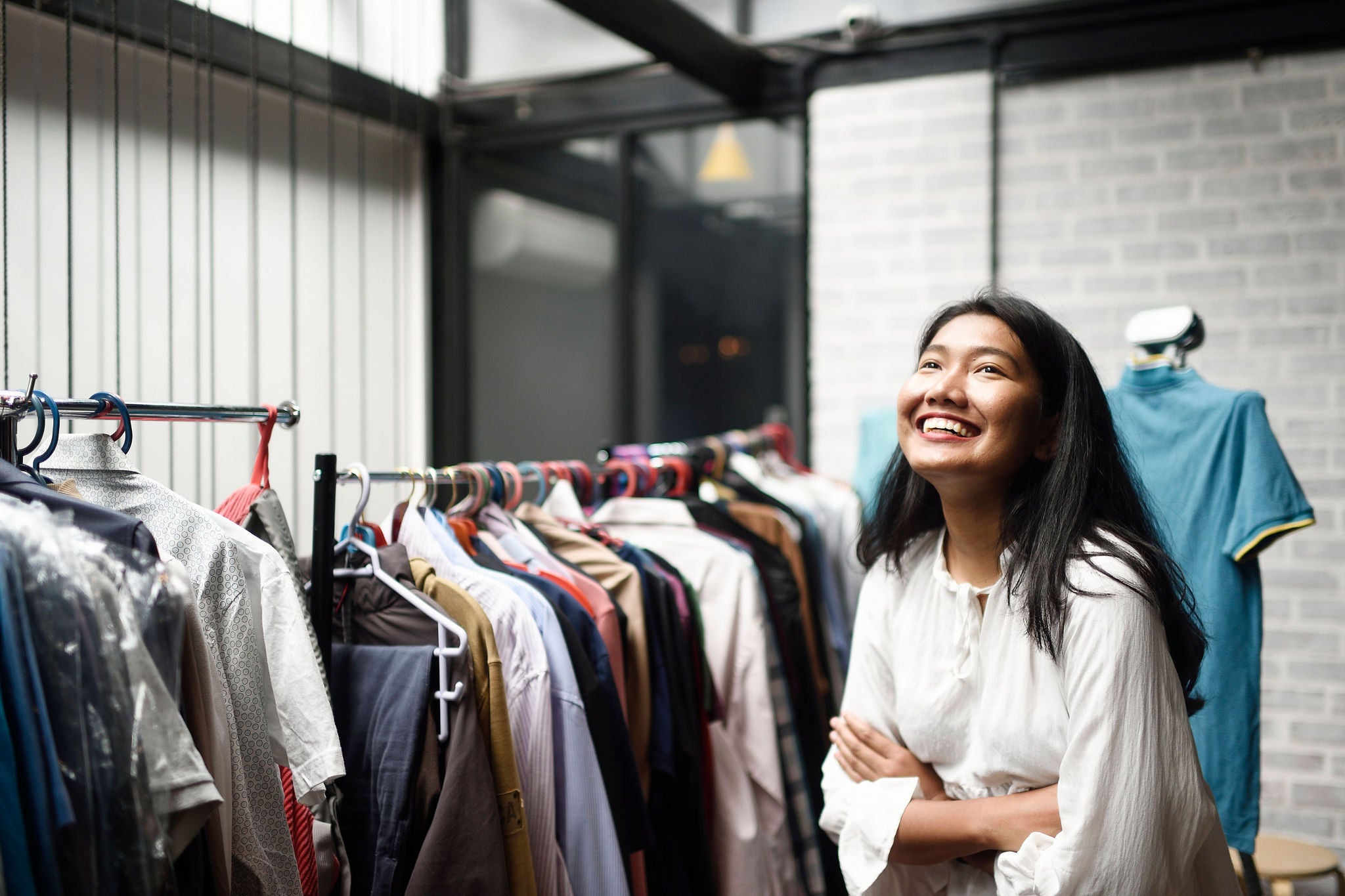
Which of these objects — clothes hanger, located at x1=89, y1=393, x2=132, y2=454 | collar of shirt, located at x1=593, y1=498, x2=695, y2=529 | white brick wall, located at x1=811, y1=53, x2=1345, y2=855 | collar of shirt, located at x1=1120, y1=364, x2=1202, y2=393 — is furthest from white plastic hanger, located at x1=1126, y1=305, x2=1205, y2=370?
clothes hanger, located at x1=89, y1=393, x2=132, y2=454

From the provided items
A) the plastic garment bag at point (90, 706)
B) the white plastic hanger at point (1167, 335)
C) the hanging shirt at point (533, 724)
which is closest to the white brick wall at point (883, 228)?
the white plastic hanger at point (1167, 335)

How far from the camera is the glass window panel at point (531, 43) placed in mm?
4285

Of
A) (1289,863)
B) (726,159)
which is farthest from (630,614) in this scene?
(726,159)

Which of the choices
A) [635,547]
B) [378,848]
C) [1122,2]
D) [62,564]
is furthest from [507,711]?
[1122,2]

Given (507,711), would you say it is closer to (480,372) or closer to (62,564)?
(62,564)

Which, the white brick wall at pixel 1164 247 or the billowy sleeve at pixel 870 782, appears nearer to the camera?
the billowy sleeve at pixel 870 782

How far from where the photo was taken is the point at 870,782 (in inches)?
59.9

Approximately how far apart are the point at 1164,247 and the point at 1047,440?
2131mm

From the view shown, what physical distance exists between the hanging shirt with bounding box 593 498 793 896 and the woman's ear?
2.29 ft

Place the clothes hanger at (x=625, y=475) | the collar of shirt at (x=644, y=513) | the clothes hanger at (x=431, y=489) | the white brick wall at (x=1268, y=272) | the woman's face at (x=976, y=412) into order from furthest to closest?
the white brick wall at (x=1268, y=272) → the clothes hanger at (x=625, y=475) → the collar of shirt at (x=644, y=513) → the clothes hanger at (x=431, y=489) → the woman's face at (x=976, y=412)

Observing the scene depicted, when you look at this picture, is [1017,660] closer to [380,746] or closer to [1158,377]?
[380,746]

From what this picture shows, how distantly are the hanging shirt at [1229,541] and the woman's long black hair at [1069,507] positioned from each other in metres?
0.56

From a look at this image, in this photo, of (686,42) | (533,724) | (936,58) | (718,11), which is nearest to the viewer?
(533,724)

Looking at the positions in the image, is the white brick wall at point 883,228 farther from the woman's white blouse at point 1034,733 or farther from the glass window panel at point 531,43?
the woman's white blouse at point 1034,733
